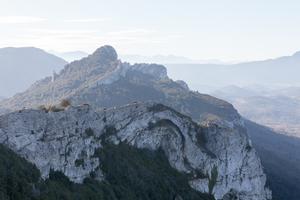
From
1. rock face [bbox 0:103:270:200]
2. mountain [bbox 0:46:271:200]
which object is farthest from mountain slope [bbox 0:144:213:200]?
rock face [bbox 0:103:270:200]

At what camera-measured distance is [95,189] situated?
334ft

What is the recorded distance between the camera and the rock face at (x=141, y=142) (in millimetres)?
94125

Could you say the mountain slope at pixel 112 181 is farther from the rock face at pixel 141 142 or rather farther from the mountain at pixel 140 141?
the rock face at pixel 141 142

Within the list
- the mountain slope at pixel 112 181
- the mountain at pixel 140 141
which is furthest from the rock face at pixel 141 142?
the mountain slope at pixel 112 181

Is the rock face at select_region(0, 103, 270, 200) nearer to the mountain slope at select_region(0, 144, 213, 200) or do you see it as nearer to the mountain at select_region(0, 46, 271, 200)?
the mountain at select_region(0, 46, 271, 200)

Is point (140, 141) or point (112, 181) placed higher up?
point (140, 141)

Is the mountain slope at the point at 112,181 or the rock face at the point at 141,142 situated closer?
the mountain slope at the point at 112,181

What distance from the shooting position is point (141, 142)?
5069 inches

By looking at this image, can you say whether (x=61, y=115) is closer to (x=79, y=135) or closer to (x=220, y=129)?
(x=79, y=135)

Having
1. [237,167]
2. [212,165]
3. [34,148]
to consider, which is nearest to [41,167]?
[34,148]

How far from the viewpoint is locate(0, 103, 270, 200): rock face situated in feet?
309

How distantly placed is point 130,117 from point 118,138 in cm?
748

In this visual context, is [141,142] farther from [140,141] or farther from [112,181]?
[112,181]

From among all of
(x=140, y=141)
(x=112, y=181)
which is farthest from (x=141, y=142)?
(x=112, y=181)
